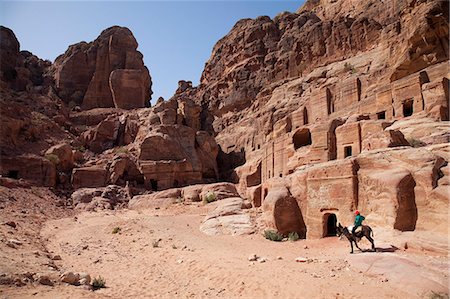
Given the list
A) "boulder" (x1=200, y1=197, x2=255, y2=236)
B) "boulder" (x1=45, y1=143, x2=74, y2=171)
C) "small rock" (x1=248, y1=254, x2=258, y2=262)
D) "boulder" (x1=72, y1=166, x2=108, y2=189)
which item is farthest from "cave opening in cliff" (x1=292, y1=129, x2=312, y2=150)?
"boulder" (x1=45, y1=143, x2=74, y2=171)

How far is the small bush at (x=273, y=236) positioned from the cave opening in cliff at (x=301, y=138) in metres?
14.9

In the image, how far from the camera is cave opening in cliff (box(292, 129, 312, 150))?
100 feet

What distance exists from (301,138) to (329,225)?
15.0 meters

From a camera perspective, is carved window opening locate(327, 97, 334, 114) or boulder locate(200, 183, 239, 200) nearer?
boulder locate(200, 183, 239, 200)

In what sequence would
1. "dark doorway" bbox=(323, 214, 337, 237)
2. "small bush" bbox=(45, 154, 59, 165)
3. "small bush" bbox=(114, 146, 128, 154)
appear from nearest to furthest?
"dark doorway" bbox=(323, 214, 337, 237) → "small bush" bbox=(45, 154, 59, 165) → "small bush" bbox=(114, 146, 128, 154)

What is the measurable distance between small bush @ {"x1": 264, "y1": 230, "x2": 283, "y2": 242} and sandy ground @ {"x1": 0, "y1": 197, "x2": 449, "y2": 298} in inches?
14.5

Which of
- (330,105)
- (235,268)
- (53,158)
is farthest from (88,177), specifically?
(235,268)

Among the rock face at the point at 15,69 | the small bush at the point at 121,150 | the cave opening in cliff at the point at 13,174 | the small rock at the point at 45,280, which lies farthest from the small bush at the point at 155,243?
the rock face at the point at 15,69

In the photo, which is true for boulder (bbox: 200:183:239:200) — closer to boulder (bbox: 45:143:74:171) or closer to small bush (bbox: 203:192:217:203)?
small bush (bbox: 203:192:217:203)

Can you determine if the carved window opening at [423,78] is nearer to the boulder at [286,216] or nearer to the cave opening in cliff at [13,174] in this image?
the boulder at [286,216]

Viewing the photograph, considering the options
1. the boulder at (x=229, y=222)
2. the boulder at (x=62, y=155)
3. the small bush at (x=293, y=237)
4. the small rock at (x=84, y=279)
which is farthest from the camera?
the boulder at (x=62, y=155)

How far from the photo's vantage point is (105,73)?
61438 mm

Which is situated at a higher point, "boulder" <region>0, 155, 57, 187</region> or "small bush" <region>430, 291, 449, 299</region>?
"boulder" <region>0, 155, 57, 187</region>

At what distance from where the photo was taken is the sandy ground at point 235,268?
895 centimetres
